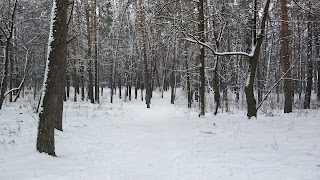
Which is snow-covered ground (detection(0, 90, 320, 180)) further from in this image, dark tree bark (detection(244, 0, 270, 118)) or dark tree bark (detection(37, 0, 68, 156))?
dark tree bark (detection(244, 0, 270, 118))

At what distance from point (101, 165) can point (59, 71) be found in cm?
253

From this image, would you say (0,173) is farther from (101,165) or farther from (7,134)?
(7,134)

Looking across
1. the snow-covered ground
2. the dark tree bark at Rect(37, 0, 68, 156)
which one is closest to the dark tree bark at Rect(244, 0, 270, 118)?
the snow-covered ground

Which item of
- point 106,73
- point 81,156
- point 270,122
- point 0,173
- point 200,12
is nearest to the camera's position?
point 0,173

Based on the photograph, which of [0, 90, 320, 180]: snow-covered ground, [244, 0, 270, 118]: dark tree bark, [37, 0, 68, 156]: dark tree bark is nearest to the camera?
[0, 90, 320, 180]: snow-covered ground

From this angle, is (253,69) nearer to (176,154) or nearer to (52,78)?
(176,154)

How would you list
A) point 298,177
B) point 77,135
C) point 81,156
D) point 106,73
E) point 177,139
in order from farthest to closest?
point 106,73 < point 77,135 < point 177,139 < point 81,156 < point 298,177

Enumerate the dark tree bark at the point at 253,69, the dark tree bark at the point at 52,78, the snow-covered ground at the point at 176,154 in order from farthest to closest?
1. the dark tree bark at the point at 253,69
2. the dark tree bark at the point at 52,78
3. the snow-covered ground at the point at 176,154

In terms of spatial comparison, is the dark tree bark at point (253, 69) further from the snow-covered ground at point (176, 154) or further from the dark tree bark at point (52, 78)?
the dark tree bark at point (52, 78)

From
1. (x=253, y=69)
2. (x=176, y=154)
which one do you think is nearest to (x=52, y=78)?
(x=176, y=154)

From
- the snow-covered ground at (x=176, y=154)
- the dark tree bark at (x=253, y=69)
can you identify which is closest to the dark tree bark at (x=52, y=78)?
the snow-covered ground at (x=176, y=154)

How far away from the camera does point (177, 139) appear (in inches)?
397

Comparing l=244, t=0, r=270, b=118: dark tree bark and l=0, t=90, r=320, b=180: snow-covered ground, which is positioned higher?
l=244, t=0, r=270, b=118: dark tree bark

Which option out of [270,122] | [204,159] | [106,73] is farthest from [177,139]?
[106,73]
